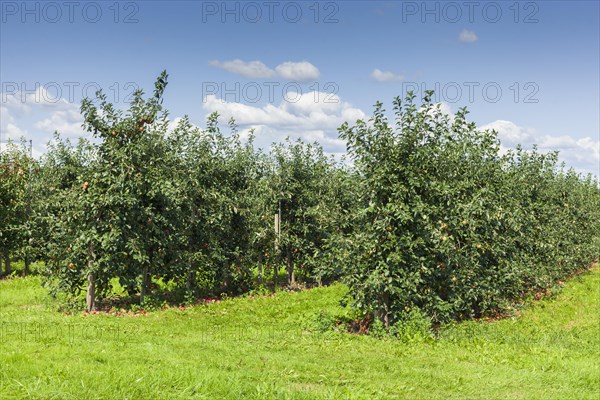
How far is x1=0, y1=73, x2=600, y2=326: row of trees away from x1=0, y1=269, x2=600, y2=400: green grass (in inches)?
62.5

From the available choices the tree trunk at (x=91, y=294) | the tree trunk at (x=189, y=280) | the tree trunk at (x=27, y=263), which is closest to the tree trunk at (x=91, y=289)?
the tree trunk at (x=91, y=294)

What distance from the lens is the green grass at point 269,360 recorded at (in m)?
7.79

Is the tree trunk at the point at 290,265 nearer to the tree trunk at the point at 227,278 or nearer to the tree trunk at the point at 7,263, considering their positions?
the tree trunk at the point at 227,278

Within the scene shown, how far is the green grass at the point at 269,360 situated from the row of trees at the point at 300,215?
159 centimetres

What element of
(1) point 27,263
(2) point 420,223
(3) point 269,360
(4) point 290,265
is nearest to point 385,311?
(2) point 420,223

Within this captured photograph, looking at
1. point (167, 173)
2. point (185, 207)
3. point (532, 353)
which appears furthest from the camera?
point (185, 207)

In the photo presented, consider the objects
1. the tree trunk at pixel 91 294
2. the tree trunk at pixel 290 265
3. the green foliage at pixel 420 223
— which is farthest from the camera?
the tree trunk at pixel 290 265

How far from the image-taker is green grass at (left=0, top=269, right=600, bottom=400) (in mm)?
7785

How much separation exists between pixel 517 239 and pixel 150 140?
46.5 ft

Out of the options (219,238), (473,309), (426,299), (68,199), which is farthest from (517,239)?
(68,199)

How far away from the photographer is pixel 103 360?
8.98 metres

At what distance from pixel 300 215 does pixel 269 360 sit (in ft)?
46.9

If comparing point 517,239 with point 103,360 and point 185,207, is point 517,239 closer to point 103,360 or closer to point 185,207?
point 185,207

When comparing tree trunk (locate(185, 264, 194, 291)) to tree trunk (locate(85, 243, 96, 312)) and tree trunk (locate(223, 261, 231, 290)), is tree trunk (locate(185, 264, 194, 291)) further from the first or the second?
tree trunk (locate(85, 243, 96, 312))
